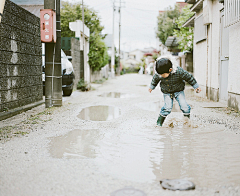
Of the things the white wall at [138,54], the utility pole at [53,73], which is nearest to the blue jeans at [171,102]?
the utility pole at [53,73]

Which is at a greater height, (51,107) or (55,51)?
(55,51)

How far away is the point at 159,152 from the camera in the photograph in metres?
3.87

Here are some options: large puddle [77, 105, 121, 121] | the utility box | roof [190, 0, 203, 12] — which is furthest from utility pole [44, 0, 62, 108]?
roof [190, 0, 203, 12]

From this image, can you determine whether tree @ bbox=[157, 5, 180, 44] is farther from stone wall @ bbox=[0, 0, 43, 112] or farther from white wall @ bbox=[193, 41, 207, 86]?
stone wall @ bbox=[0, 0, 43, 112]

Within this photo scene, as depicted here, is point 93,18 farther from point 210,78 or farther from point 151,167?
point 151,167

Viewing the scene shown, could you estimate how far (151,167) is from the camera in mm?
3281

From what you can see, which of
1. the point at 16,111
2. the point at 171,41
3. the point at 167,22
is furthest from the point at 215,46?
the point at 167,22

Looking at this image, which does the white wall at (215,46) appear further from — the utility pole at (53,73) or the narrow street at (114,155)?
the utility pole at (53,73)

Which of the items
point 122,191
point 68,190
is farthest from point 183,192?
point 68,190

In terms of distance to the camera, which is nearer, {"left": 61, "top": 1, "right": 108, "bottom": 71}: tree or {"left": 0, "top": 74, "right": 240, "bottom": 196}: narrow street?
{"left": 0, "top": 74, "right": 240, "bottom": 196}: narrow street

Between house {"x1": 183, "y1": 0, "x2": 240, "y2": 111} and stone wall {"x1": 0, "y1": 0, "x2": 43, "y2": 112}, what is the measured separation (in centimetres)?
546

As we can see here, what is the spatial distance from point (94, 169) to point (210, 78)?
882 cm

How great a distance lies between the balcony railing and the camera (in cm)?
728

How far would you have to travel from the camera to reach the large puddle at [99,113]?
6551 millimetres
